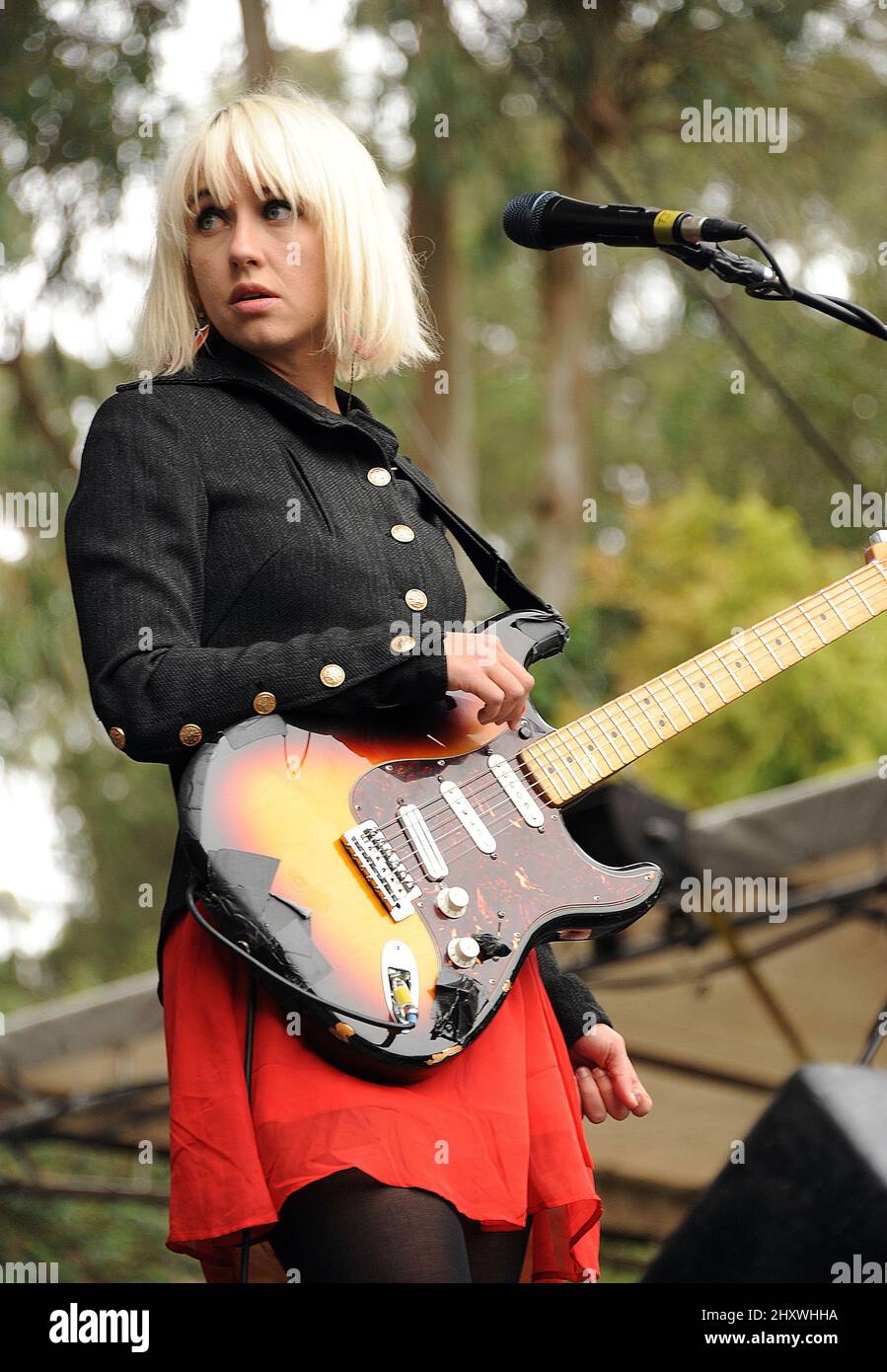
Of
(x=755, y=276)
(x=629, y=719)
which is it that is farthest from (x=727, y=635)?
(x=629, y=719)

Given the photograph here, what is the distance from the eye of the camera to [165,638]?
5.24 feet

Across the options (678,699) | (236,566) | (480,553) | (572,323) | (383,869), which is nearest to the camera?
(383,869)

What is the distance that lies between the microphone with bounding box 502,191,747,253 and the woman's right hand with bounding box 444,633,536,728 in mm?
600

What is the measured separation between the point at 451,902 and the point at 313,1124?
0.27m

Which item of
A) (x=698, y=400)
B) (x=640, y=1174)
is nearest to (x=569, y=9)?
(x=640, y=1174)

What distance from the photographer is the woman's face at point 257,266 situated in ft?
5.76

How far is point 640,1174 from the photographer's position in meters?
4.80

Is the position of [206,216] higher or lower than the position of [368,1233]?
higher

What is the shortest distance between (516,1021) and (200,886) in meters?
0.41

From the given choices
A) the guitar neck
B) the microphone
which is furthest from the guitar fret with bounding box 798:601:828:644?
the microphone

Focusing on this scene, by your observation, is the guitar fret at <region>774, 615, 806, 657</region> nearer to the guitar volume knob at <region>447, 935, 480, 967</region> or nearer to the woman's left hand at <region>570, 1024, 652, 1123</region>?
the woman's left hand at <region>570, 1024, 652, 1123</region>

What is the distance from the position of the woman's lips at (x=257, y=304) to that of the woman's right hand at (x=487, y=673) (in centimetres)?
47

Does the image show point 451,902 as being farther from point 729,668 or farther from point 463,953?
point 729,668

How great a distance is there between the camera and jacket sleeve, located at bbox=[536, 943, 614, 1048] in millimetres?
1870
